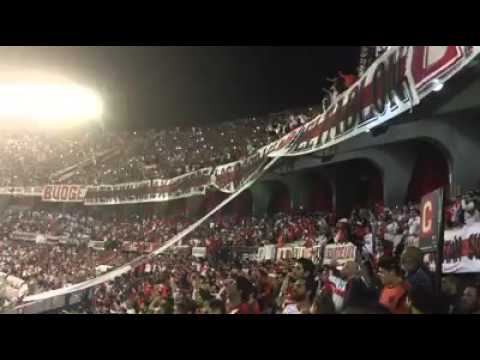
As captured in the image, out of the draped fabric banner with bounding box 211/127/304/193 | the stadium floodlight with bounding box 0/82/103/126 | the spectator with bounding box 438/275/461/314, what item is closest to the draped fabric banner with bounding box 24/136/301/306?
the draped fabric banner with bounding box 211/127/304/193

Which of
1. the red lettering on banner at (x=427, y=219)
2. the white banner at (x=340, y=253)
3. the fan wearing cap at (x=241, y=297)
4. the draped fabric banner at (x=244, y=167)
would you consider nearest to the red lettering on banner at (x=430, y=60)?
the red lettering on banner at (x=427, y=219)

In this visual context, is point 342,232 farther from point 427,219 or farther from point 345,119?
point 345,119

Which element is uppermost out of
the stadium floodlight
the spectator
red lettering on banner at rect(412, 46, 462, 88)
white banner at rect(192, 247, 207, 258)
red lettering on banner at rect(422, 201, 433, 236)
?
red lettering on banner at rect(412, 46, 462, 88)

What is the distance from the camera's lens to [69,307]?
3.81 m

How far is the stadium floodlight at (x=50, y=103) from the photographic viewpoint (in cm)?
413

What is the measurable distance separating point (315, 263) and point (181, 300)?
916mm

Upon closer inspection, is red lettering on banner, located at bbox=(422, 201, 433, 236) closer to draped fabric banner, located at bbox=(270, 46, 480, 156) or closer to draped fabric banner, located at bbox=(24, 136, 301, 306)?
draped fabric banner, located at bbox=(270, 46, 480, 156)

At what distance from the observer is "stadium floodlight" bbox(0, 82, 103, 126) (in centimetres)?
413

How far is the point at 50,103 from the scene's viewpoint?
4.18 metres

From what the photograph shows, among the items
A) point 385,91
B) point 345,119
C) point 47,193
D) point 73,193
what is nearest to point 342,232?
point 345,119

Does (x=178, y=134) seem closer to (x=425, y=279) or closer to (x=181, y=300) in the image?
(x=181, y=300)

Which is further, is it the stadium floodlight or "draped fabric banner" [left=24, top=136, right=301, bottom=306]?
the stadium floodlight

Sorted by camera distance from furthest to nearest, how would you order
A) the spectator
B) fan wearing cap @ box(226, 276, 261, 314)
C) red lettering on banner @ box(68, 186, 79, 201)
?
red lettering on banner @ box(68, 186, 79, 201)
fan wearing cap @ box(226, 276, 261, 314)
the spectator
